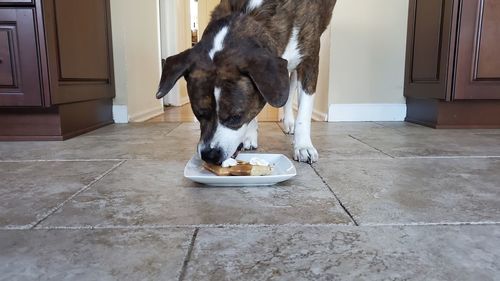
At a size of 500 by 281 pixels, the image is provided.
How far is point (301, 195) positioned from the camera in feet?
3.31

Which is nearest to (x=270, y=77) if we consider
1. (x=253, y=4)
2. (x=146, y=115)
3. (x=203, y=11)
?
(x=253, y=4)

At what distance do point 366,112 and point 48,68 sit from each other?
198 cm

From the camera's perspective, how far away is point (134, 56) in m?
2.80

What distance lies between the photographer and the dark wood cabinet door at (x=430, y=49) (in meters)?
2.13

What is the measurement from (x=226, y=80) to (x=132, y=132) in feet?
4.19

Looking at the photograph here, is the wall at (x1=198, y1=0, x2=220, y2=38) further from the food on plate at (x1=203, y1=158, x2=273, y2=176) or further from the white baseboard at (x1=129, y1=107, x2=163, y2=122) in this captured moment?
the food on plate at (x1=203, y1=158, x2=273, y2=176)

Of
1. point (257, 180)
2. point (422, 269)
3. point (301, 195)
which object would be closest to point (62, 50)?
point (257, 180)

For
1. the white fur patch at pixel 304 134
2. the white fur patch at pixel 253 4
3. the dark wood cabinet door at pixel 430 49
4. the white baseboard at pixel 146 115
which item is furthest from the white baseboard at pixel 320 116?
→ the white fur patch at pixel 253 4

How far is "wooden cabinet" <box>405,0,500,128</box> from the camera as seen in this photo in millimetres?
2066

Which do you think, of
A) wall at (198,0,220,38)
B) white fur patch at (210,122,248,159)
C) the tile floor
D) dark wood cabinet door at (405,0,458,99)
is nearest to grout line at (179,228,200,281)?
the tile floor

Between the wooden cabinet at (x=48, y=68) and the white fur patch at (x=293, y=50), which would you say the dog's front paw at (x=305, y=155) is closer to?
the white fur patch at (x=293, y=50)

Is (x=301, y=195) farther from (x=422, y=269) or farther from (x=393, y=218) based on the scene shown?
(x=422, y=269)

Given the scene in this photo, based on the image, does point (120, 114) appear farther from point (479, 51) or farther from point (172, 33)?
point (479, 51)

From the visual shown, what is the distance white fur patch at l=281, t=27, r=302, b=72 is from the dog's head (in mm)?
280
